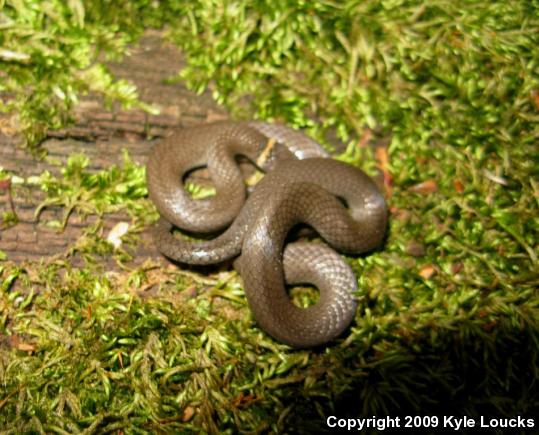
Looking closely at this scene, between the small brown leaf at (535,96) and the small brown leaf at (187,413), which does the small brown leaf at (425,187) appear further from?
the small brown leaf at (187,413)

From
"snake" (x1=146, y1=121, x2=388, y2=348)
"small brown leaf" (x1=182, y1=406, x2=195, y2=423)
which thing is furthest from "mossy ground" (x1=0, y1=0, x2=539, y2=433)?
"snake" (x1=146, y1=121, x2=388, y2=348)

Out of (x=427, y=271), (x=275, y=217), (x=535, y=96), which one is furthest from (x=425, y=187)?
(x=275, y=217)

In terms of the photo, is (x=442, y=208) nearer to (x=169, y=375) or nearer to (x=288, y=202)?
(x=288, y=202)

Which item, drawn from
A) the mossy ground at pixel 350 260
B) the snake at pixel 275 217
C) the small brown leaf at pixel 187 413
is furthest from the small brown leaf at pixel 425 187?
the small brown leaf at pixel 187 413

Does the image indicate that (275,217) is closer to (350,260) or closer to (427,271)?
(350,260)

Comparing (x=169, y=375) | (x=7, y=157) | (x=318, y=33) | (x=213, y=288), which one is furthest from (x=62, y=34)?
(x=169, y=375)

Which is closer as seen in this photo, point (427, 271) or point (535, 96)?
point (427, 271)

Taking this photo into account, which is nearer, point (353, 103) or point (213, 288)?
point (213, 288)
